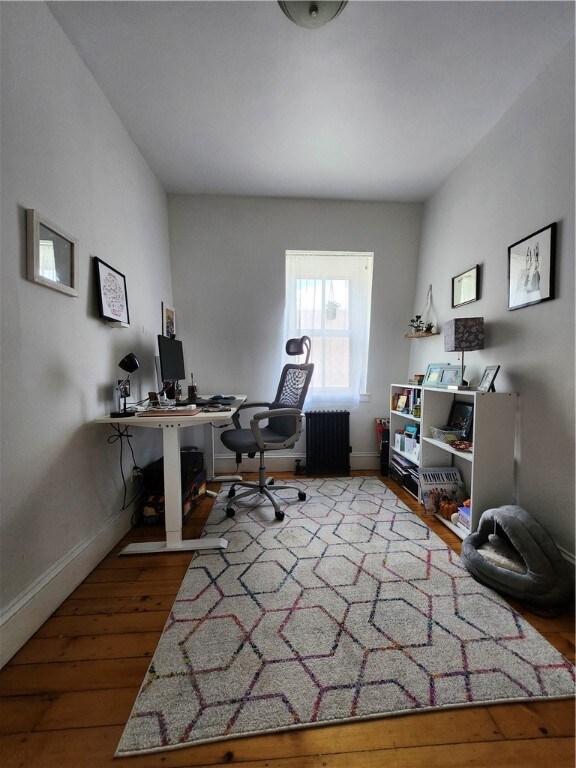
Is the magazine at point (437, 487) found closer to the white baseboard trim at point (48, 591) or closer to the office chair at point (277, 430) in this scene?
the office chair at point (277, 430)

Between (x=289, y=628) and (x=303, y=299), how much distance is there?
2.78 m

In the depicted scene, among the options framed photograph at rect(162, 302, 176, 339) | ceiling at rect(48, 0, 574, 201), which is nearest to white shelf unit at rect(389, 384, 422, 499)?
ceiling at rect(48, 0, 574, 201)

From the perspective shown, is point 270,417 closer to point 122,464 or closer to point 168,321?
point 122,464

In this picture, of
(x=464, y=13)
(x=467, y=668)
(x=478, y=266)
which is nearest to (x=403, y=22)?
(x=464, y=13)

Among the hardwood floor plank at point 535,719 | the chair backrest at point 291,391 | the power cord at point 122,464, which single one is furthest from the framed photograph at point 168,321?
the hardwood floor plank at point 535,719

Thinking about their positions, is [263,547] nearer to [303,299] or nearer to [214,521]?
[214,521]

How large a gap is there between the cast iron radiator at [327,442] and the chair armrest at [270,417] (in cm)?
83

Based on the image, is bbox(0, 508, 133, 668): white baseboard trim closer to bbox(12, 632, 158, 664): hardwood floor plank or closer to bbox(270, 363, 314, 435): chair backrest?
bbox(12, 632, 158, 664): hardwood floor plank

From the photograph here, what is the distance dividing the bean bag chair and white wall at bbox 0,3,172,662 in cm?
208

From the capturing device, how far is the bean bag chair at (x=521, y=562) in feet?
4.47

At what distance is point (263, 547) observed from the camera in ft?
6.11

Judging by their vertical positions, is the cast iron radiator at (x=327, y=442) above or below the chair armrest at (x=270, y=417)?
below

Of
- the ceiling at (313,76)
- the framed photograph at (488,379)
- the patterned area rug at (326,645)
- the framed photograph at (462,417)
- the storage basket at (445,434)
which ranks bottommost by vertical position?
the patterned area rug at (326,645)

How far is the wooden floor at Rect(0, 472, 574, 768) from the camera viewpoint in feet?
2.77
